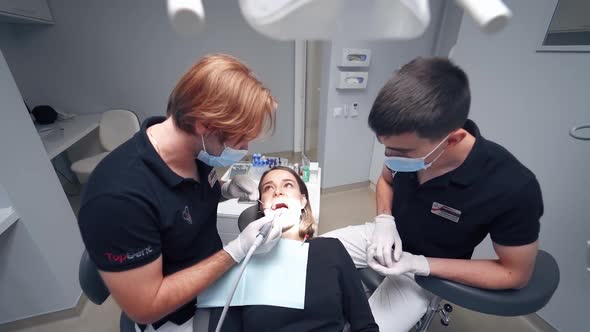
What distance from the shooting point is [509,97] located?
147cm

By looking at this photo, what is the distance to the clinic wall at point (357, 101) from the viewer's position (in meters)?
2.43


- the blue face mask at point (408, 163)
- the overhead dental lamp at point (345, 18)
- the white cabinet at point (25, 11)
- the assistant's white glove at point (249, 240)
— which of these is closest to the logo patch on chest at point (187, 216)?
the assistant's white glove at point (249, 240)

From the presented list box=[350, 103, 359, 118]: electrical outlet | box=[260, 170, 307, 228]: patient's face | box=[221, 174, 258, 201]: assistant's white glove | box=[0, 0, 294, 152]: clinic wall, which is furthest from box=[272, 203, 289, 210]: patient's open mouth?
box=[0, 0, 294, 152]: clinic wall

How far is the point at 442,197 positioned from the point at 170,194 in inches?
39.4

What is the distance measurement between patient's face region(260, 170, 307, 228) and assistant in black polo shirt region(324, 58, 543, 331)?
411mm

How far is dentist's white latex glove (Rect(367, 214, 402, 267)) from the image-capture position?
95 cm

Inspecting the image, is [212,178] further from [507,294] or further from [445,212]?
[507,294]

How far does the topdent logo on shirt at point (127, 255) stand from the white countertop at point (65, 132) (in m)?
1.91

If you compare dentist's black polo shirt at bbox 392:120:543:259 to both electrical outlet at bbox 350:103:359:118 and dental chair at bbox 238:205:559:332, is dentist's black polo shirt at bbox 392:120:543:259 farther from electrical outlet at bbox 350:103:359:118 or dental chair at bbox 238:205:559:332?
electrical outlet at bbox 350:103:359:118

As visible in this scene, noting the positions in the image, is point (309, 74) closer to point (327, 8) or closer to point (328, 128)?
point (328, 128)

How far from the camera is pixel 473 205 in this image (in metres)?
0.90

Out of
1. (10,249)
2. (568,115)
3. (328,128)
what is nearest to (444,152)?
(568,115)

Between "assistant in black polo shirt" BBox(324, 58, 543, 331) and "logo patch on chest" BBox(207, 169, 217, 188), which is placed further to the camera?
"logo patch on chest" BBox(207, 169, 217, 188)

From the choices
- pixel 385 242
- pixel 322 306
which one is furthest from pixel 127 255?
pixel 385 242
